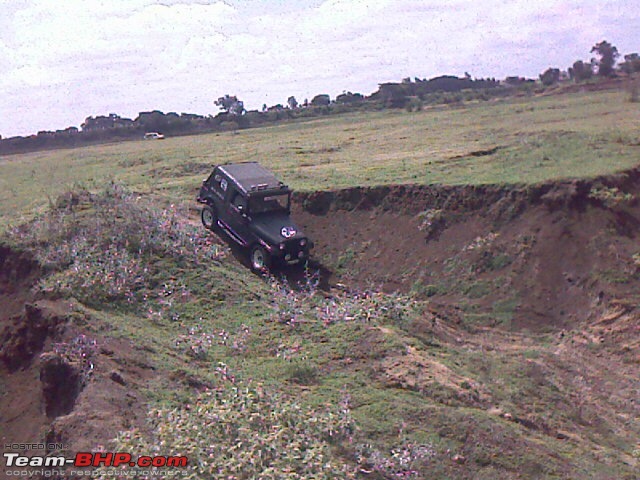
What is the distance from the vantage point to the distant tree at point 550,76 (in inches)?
2771

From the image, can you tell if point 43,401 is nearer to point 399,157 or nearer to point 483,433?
point 483,433

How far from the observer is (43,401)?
6.91 m

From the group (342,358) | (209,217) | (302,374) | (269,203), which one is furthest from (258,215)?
(302,374)

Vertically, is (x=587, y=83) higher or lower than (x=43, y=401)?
higher

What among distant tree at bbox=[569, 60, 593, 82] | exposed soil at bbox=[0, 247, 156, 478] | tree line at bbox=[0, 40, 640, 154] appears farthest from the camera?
distant tree at bbox=[569, 60, 593, 82]

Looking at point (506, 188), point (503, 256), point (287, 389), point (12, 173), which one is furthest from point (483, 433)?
point (12, 173)

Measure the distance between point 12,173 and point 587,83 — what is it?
50029 mm

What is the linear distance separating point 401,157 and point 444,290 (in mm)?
10691

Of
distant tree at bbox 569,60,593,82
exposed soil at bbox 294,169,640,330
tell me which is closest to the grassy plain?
exposed soil at bbox 294,169,640,330

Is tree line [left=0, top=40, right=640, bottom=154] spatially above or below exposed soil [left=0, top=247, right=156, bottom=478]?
above

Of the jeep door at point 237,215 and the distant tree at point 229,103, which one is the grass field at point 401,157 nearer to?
the jeep door at point 237,215

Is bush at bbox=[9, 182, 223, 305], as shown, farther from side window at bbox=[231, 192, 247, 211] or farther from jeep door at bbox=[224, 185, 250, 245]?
side window at bbox=[231, 192, 247, 211]

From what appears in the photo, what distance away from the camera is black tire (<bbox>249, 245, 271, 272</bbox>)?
13.5 meters

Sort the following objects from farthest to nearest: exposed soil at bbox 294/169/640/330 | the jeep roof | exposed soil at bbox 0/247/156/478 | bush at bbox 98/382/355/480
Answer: the jeep roof < exposed soil at bbox 294/169/640/330 < exposed soil at bbox 0/247/156/478 < bush at bbox 98/382/355/480
